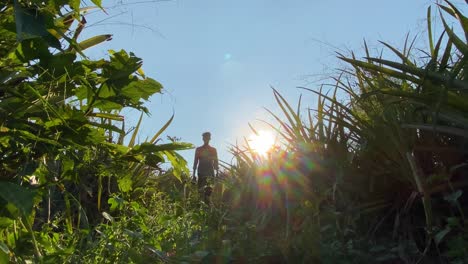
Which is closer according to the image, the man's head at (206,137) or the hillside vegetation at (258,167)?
the hillside vegetation at (258,167)

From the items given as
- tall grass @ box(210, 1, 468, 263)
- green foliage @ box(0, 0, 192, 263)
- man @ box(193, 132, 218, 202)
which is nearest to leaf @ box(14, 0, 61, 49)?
green foliage @ box(0, 0, 192, 263)

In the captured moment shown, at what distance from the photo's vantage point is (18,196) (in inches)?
40.8

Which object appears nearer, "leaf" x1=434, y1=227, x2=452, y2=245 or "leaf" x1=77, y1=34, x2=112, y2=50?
"leaf" x1=434, y1=227, x2=452, y2=245

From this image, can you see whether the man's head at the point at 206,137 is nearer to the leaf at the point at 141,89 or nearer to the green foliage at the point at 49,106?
the green foliage at the point at 49,106

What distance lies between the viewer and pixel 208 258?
2080 mm

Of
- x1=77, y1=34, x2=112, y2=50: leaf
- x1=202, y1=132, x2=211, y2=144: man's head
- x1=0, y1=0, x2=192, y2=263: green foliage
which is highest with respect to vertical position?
x1=202, y1=132, x2=211, y2=144: man's head

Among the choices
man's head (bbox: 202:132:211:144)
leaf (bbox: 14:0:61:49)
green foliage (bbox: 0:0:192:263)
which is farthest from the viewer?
man's head (bbox: 202:132:211:144)

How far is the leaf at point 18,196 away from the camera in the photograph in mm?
1012

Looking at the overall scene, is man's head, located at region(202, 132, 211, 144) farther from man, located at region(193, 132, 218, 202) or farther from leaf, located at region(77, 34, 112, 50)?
leaf, located at region(77, 34, 112, 50)

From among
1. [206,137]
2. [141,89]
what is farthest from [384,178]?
[206,137]

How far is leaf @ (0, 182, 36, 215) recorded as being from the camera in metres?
1.01

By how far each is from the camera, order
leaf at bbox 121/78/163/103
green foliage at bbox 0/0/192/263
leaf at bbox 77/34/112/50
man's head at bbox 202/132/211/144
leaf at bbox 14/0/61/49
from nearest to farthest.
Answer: leaf at bbox 14/0/61/49
green foliage at bbox 0/0/192/263
leaf at bbox 121/78/163/103
leaf at bbox 77/34/112/50
man's head at bbox 202/132/211/144

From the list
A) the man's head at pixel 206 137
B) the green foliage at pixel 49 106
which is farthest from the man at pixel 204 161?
the green foliage at pixel 49 106

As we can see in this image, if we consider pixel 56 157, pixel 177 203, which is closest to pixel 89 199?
pixel 177 203
